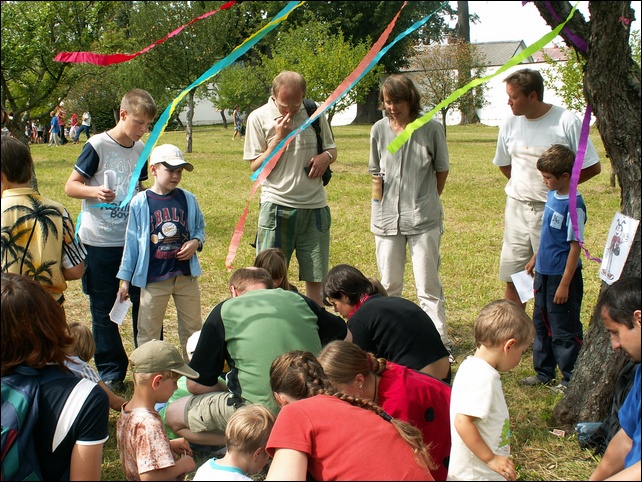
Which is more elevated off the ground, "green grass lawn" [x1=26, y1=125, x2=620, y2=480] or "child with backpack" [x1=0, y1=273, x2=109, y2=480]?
"child with backpack" [x1=0, y1=273, x2=109, y2=480]

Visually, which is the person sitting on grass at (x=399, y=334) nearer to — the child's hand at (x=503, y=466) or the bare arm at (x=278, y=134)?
the child's hand at (x=503, y=466)

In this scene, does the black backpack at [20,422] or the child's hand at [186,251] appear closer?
the black backpack at [20,422]

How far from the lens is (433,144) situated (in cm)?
514

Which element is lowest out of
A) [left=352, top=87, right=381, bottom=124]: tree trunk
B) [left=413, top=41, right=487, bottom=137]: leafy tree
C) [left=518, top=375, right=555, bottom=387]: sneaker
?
[left=518, top=375, right=555, bottom=387]: sneaker

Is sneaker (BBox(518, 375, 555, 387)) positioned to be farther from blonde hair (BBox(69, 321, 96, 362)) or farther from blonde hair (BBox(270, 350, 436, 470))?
blonde hair (BBox(69, 321, 96, 362))

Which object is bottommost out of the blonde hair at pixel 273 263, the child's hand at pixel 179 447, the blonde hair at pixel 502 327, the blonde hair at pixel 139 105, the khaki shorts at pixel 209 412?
the child's hand at pixel 179 447

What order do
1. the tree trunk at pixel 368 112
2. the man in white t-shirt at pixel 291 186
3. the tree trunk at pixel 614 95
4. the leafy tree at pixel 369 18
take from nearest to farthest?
the tree trunk at pixel 614 95 → the man in white t-shirt at pixel 291 186 → the leafy tree at pixel 369 18 → the tree trunk at pixel 368 112

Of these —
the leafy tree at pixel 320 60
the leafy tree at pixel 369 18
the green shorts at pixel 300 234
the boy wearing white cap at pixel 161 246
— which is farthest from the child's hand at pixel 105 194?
the leafy tree at pixel 369 18

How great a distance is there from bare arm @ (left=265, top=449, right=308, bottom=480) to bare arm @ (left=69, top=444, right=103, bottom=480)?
25.2 inches

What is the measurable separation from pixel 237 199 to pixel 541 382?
901cm

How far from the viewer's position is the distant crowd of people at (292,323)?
250 cm

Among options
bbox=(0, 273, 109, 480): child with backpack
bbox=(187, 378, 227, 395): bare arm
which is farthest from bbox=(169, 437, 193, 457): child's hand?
bbox=(0, 273, 109, 480): child with backpack

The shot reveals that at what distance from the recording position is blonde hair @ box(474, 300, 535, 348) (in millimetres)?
3020

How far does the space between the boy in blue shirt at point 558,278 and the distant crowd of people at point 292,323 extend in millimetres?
13
